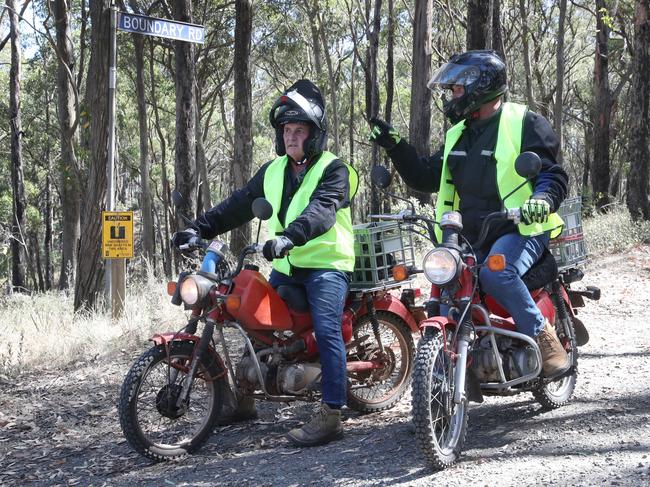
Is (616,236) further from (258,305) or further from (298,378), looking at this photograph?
(258,305)

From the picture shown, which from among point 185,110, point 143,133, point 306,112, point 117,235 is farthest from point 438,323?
point 143,133

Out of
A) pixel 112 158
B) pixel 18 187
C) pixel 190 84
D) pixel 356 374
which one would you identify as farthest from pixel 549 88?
pixel 356 374

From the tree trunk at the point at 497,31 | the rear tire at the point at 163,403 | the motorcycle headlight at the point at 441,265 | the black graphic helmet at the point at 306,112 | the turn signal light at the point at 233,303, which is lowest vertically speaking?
the rear tire at the point at 163,403

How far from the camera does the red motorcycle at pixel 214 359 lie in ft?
15.8

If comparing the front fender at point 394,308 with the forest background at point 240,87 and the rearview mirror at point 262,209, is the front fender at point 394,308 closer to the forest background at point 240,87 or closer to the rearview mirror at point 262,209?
the rearview mirror at point 262,209

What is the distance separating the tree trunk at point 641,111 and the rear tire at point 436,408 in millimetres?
11195

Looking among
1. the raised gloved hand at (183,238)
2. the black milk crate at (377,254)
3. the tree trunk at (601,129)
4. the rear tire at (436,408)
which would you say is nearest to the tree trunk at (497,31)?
the tree trunk at (601,129)

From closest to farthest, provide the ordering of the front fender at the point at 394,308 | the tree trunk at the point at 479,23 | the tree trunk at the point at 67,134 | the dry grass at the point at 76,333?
1. the front fender at the point at 394,308
2. the dry grass at the point at 76,333
3. the tree trunk at the point at 479,23
4. the tree trunk at the point at 67,134

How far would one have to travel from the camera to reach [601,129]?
68.5ft

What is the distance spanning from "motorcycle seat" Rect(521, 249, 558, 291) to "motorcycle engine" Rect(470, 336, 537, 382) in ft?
1.39

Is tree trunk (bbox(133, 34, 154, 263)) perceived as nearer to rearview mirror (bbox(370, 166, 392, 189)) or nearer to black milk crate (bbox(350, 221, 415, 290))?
black milk crate (bbox(350, 221, 415, 290))

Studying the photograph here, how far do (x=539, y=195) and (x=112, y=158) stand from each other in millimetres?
6880

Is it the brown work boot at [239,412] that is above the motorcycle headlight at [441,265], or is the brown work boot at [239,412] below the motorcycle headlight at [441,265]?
below

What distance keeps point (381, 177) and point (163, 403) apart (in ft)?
6.13
